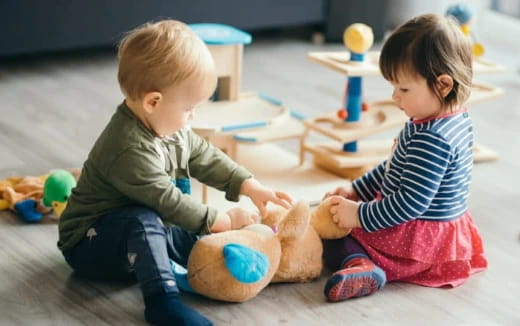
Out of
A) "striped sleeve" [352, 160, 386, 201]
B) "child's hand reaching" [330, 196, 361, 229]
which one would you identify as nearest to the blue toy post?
"striped sleeve" [352, 160, 386, 201]

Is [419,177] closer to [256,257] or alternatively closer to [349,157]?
[256,257]

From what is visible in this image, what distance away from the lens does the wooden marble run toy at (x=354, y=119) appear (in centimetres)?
185

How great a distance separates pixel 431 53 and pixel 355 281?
1.31 feet

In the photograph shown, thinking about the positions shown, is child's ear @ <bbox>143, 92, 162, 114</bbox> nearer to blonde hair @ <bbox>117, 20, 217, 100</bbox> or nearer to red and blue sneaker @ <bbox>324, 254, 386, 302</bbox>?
blonde hair @ <bbox>117, 20, 217, 100</bbox>

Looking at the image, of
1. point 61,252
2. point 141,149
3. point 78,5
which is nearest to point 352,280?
point 141,149

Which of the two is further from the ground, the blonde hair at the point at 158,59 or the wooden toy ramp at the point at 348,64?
the blonde hair at the point at 158,59

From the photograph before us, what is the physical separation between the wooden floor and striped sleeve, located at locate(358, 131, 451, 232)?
0.15 m

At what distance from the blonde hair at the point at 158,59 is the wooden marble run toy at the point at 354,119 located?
570 millimetres

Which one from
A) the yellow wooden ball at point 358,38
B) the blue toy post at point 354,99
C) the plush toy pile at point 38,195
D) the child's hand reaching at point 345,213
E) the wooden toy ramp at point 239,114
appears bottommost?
the plush toy pile at point 38,195

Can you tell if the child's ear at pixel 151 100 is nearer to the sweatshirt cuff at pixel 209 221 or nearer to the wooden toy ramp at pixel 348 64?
the sweatshirt cuff at pixel 209 221

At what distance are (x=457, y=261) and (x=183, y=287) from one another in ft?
1.62

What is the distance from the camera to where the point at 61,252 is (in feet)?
4.98

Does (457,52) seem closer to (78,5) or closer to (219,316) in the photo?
(219,316)

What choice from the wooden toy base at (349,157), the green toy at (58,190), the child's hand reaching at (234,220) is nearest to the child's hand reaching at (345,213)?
the child's hand reaching at (234,220)
